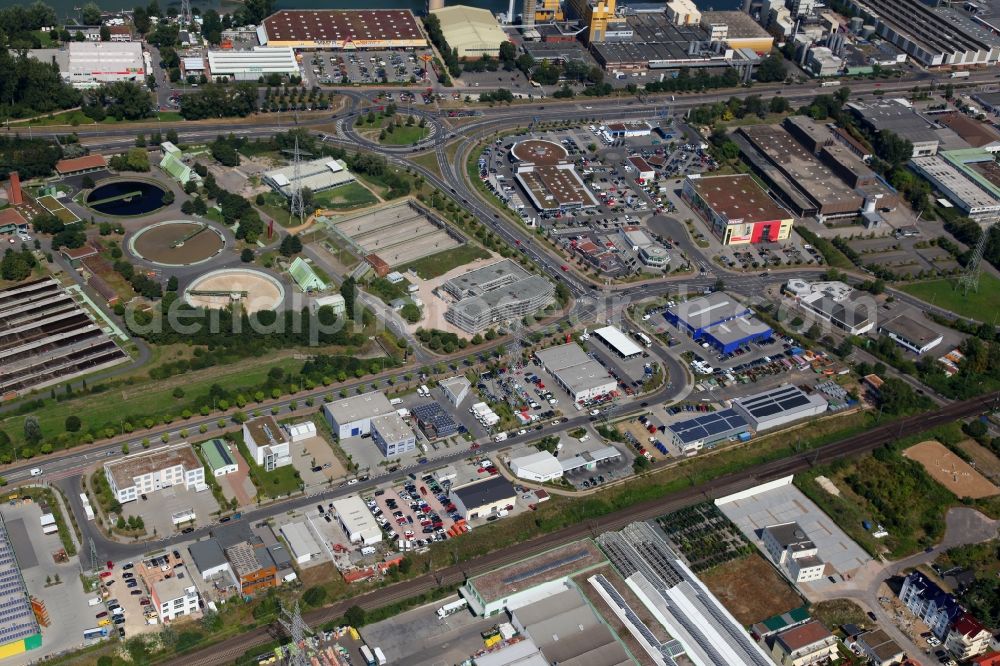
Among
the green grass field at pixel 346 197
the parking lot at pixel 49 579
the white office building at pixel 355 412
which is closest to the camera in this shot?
the parking lot at pixel 49 579

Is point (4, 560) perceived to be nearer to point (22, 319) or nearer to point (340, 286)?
point (22, 319)

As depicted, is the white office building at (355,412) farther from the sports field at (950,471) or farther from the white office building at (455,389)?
the sports field at (950,471)

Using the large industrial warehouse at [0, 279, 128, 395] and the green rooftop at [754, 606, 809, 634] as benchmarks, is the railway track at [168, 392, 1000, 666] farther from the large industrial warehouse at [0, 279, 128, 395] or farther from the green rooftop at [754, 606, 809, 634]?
the large industrial warehouse at [0, 279, 128, 395]

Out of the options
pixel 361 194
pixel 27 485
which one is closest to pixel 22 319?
pixel 27 485

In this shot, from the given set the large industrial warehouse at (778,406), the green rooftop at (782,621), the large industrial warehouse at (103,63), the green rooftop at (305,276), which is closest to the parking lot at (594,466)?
the large industrial warehouse at (778,406)

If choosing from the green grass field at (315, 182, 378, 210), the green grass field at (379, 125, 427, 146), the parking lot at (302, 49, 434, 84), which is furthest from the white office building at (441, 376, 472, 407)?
the parking lot at (302, 49, 434, 84)

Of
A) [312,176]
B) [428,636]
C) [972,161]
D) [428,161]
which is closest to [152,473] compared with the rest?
[428,636]

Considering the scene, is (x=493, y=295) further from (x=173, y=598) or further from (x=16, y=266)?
(x=16, y=266)
